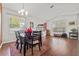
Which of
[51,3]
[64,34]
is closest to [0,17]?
[51,3]

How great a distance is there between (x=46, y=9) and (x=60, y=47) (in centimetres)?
65

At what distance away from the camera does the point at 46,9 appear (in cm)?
193

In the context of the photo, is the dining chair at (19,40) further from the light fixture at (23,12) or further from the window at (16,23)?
the light fixture at (23,12)

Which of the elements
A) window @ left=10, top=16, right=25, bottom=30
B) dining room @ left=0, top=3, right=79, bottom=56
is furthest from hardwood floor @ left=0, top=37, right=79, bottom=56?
window @ left=10, top=16, right=25, bottom=30

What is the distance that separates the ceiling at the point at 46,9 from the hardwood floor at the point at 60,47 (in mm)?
388

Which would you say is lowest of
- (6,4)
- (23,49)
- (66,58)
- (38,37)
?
(66,58)

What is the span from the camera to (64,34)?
1.93 m

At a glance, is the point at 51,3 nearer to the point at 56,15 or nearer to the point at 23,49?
the point at 56,15

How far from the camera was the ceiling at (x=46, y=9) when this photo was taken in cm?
190

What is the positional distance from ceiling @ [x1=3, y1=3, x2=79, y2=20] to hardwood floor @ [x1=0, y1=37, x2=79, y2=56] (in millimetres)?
388

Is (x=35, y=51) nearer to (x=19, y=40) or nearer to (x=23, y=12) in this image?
(x=19, y=40)

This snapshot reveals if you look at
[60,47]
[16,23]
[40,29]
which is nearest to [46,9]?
[40,29]

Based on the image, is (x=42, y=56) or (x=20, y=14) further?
(x=42, y=56)

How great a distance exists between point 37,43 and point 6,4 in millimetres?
792
